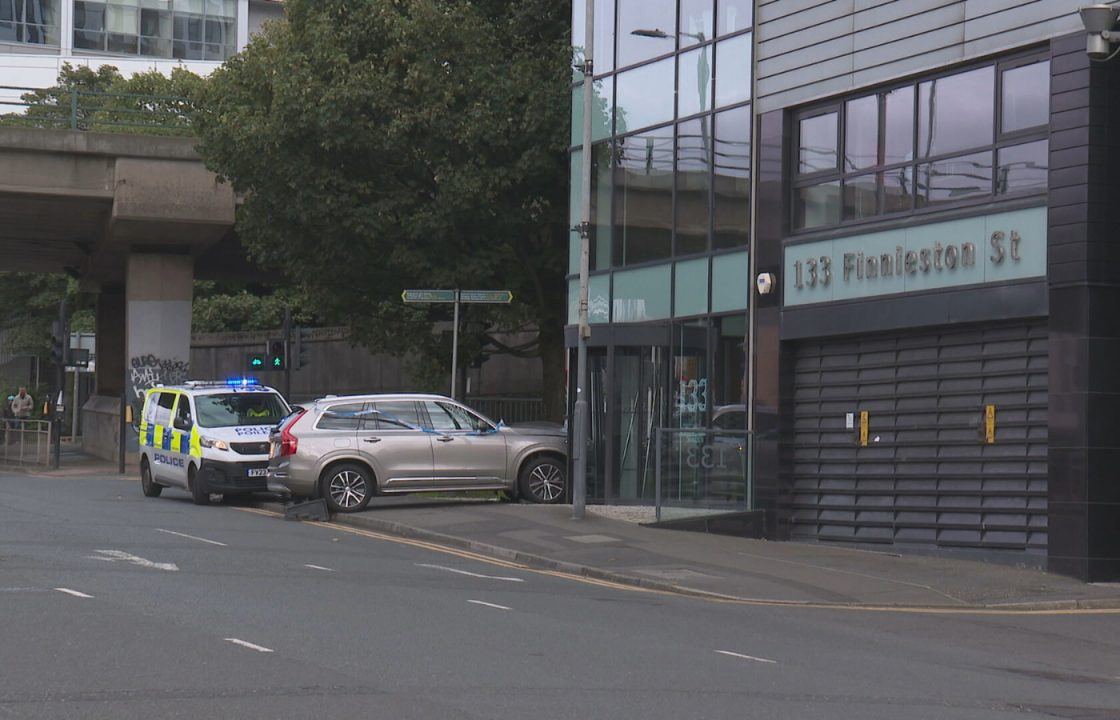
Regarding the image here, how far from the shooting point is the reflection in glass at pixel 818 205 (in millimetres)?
19594

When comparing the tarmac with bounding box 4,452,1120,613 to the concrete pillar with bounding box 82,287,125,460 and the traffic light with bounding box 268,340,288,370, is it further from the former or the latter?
the concrete pillar with bounding box 82,287,125,460

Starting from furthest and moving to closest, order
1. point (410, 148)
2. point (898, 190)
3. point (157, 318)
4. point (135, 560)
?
point (157, 318) → point (410, 148) → point (898, 190) → point (135, 560)

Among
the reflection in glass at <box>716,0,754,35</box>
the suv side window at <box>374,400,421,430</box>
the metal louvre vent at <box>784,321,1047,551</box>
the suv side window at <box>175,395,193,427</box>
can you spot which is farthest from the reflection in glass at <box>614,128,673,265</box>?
the suv side window at <box>175,395,193,427</box>

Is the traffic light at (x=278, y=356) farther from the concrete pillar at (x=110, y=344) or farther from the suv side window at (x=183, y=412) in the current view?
the concrete pillar at (x=110, y=344)

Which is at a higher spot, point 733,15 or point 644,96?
point 733,15

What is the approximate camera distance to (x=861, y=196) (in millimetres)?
19188

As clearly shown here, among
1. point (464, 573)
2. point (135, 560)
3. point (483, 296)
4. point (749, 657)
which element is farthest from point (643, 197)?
point (749, 657)

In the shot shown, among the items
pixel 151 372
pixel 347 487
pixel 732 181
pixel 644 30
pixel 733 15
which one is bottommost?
pixel 347 487

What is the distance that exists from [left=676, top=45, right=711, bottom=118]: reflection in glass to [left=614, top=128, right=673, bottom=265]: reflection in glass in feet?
1.59

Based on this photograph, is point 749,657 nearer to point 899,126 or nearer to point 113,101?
point 899,126

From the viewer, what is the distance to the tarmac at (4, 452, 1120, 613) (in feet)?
48.0

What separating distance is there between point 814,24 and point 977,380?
17.3 feet

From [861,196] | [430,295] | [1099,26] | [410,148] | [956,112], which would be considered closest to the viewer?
[1099,26]

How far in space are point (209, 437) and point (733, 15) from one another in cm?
993
